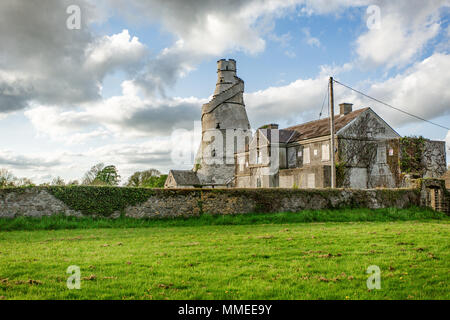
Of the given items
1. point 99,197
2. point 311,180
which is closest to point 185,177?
point 311,180

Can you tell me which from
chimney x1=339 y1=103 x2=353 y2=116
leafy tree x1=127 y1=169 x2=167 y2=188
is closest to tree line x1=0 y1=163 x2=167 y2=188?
leafy tree x1=127 y1=169 x2=167 y2=188

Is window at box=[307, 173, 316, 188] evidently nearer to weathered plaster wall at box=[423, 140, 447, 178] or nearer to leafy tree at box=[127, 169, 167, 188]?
weathered plaster wall at box=[423, 140, 447, 178]

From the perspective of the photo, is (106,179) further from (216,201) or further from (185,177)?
(216,201)

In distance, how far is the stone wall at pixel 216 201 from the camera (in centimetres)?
1733

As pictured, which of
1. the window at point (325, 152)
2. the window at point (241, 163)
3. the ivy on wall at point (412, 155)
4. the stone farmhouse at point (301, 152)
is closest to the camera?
the ivy on wall at point (412, 155)

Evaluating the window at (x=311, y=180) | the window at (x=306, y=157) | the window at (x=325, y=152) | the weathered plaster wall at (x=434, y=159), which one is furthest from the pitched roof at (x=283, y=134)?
the weathered plaster wall at (x=434, y=159)

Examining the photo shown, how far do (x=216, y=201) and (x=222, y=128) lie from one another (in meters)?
28.2

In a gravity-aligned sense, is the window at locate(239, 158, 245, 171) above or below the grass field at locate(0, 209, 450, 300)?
above

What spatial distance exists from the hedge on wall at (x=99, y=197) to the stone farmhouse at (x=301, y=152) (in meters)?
13.3

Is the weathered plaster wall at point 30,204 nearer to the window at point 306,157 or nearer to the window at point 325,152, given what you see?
the window at point 325,152

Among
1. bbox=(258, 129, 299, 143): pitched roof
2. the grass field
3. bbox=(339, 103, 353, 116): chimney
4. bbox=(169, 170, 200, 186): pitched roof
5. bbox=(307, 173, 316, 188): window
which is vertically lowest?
the grass field

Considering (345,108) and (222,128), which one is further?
(222,128)

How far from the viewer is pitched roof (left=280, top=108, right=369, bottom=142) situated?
113 feet

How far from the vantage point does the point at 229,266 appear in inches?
301
